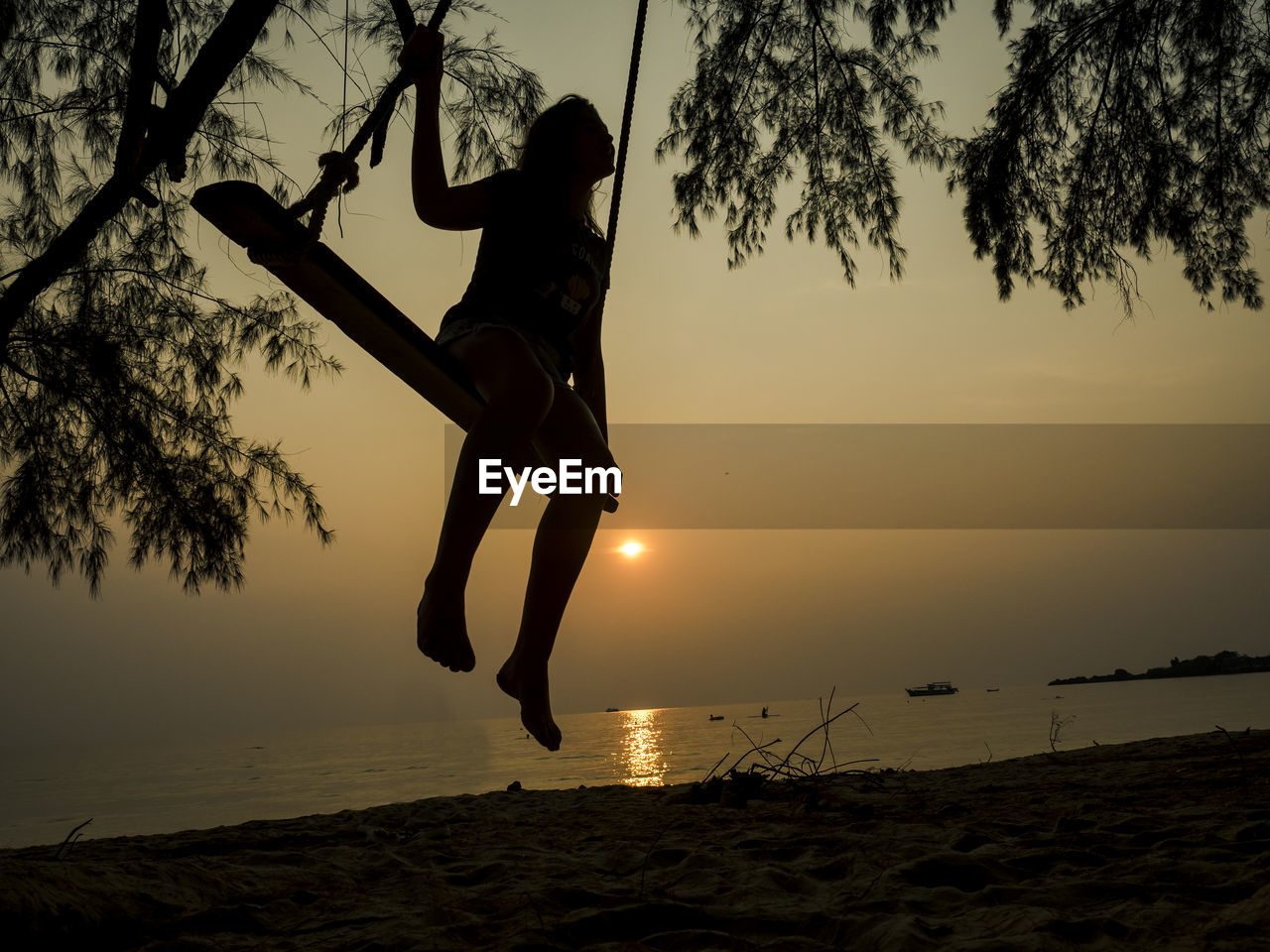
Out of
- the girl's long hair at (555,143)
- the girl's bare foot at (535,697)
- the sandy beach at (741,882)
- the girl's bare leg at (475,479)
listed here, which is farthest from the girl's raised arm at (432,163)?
the sandy beach at (741,882)

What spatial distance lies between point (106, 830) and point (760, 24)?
1744 cm

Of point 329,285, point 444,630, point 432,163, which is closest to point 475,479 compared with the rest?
point 444,630

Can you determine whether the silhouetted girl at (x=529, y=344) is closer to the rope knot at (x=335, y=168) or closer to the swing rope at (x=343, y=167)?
the swing rope at (x=343, y=167)

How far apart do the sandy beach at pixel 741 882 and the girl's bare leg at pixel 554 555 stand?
0.44 meters

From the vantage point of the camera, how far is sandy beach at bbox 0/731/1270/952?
1.53 meters

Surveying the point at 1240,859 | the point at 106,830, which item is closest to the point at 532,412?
the point at 1240,859

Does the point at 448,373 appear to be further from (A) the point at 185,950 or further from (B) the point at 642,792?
(B) the point at 642,792

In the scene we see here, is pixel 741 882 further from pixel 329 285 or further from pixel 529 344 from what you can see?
pixel 329 285

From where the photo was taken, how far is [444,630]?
1.59 m

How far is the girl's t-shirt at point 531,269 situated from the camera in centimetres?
189

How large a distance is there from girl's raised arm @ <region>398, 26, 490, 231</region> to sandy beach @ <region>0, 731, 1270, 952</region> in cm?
139

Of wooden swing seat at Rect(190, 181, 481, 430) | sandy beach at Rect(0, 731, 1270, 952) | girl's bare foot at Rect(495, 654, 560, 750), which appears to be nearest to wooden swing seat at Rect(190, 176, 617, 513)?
wooden swing seat at Rect(190, 181, 481, 430)

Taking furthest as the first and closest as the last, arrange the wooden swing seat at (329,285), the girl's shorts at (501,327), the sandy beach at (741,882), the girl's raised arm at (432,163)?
the girl's shorts at (501,327), the girl's raised arm at (432,163), the sandy beach at (741,882), the wooden swing seat at (329,285)

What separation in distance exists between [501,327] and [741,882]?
1.28m
